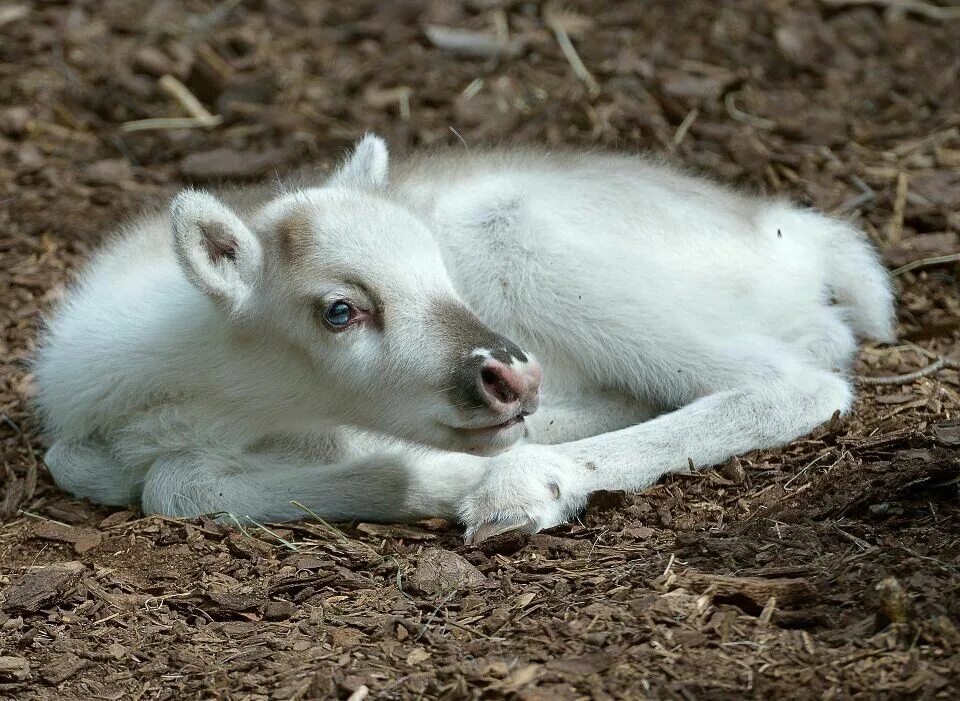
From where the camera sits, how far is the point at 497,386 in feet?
15.6

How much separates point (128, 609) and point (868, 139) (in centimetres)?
606

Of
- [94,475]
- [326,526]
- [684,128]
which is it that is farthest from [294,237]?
[684,128]

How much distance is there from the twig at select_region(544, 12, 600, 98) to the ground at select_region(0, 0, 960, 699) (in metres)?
0.02

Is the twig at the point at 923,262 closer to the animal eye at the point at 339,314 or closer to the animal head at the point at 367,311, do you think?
the animal head at the point at 367,311

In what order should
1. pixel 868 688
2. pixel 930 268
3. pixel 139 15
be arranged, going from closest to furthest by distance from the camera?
pixel 868 688 → pixel 930 268 → pixel 139 15

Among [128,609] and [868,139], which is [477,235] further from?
[868,139]

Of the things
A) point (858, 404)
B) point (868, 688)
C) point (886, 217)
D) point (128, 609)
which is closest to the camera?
point (868, 688)

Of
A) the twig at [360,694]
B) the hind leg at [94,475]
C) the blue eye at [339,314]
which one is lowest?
the hind leg at [94,475]

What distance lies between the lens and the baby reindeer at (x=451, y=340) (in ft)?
16.7

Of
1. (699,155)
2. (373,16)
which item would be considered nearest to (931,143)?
(699,155)

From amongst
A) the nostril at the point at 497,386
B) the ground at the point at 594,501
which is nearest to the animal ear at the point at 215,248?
→ the ground at the point at 594,501

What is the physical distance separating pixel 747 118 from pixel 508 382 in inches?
190

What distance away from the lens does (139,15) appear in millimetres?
10258

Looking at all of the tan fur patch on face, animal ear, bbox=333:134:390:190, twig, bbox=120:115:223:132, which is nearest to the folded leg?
the tan fur patch on face
